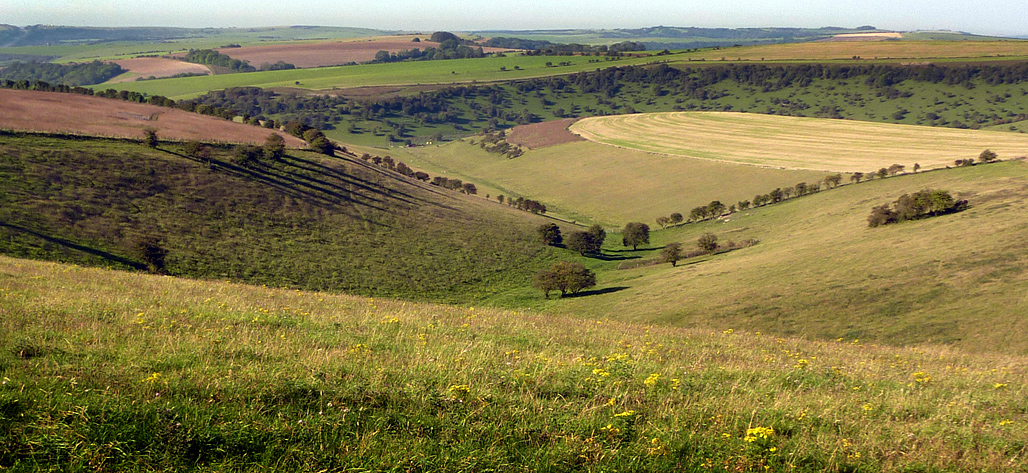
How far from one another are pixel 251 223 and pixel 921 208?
66.7 metres

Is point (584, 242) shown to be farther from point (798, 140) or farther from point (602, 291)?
point (798, 140)

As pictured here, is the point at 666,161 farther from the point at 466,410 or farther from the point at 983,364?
the point at 466,410

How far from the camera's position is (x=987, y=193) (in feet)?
186

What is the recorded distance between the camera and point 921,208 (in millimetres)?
55344

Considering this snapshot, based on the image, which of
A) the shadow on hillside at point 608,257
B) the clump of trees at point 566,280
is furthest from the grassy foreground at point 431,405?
the shadow on hillside at point 608,257

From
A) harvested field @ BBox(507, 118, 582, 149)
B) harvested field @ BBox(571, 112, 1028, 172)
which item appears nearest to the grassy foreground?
harvested field @ BBox(571, 112, 1028, 172)

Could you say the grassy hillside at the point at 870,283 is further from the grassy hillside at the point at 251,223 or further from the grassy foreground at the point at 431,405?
the grassy foreground at the point at 431,405

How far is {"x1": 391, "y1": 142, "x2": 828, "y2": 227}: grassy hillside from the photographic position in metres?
100

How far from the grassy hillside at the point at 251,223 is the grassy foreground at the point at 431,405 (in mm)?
40986

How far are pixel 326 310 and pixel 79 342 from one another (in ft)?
24.1

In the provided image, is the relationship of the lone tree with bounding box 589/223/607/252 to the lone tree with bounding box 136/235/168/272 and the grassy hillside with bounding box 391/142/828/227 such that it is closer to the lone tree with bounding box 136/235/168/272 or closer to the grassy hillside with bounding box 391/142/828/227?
the grassy hillside with bounding box 391/142/828/227

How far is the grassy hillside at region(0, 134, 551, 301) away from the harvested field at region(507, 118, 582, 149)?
80.2m

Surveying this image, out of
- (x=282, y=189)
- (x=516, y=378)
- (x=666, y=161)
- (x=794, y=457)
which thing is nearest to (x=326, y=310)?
(x=516, y=378)

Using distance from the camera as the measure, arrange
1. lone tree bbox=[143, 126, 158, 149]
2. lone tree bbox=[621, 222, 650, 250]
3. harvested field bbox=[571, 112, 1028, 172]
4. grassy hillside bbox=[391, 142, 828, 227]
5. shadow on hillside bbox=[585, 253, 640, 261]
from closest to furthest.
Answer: lone tree bbox=[143, 126, 158, 149] < shadow on hillside bbox=[585, 253, 640, 261] < lone tree bbox=[621, 222, 650, 250] < grassy hillside bbox=[391, 142, 828, 227] < harvested field bbox=[571, 112, 1028, 172]
